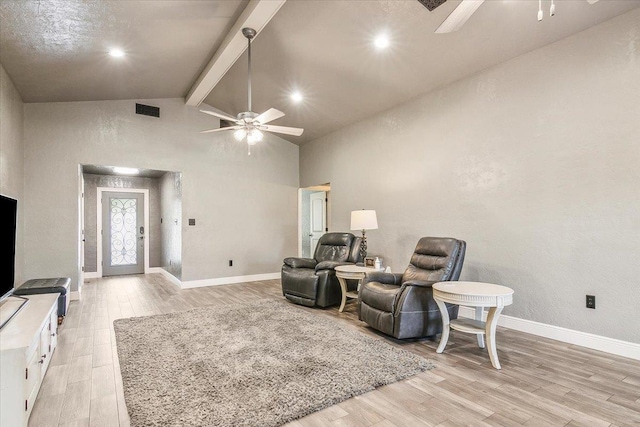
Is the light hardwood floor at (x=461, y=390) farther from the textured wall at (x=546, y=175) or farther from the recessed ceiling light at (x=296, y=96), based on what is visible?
the recessed ceiling light at (x=296, y=96)

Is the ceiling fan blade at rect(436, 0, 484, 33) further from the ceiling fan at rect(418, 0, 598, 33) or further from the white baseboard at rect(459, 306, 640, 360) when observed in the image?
the white baseboard at rect(459, 306, 640, 360)

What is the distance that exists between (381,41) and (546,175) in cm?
223

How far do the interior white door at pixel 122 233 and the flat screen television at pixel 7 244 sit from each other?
527cm

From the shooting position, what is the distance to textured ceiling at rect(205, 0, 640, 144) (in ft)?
9.99

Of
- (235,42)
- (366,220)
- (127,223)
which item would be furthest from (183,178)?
(366,220)

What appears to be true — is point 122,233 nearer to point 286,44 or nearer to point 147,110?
point 147,110

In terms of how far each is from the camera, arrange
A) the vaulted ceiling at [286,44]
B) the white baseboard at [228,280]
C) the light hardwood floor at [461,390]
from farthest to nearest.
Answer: the white baseboard at [228,280], the vaulted ceiling at [286,44], the light hardwood floor at [461,390]

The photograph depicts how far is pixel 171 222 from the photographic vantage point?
6820 mm

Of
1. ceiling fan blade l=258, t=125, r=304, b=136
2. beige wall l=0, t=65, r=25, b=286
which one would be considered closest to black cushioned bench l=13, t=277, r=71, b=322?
beige wall l=0, t=65, r=25, b=286

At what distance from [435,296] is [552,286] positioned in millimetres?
1336

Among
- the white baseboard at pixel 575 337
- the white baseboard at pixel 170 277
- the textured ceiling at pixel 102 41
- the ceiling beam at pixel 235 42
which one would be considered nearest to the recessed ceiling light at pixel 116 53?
the textured ceiling at pixel 102 41

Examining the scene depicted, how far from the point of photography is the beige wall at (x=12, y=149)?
3.67 meters

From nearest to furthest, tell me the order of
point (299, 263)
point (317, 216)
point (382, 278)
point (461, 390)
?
point (461, 390) < point (382, 278) < point (299, 263) < point (317, 216)

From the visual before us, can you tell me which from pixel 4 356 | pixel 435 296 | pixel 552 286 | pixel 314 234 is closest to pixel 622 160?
pixel 552 286
